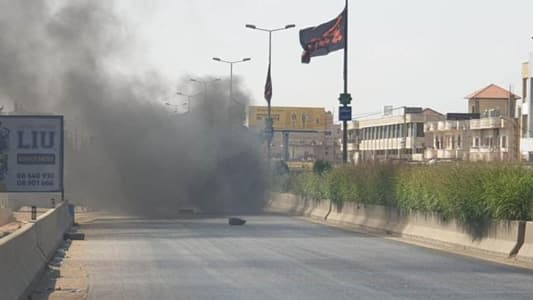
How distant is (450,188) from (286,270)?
8.94m

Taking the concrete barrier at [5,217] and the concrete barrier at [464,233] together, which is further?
the concrete barrier at [5,217]

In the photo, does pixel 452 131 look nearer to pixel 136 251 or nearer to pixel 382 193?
pixel 382 193

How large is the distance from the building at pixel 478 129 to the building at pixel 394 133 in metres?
2.62

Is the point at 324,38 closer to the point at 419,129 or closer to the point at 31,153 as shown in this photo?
the point at 31,153

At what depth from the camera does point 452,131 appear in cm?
9544

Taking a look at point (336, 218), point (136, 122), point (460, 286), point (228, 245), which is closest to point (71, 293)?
point (460, 286)

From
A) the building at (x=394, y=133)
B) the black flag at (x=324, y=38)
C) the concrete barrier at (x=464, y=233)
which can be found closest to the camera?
the concrete barrier at (x=464, y=233)

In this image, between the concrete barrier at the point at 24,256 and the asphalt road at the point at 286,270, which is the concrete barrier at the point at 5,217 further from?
the concrete barrier at the point at 24,256

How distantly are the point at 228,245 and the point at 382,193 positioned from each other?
31.3ft

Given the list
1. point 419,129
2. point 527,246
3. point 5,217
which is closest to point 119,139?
point 5,217

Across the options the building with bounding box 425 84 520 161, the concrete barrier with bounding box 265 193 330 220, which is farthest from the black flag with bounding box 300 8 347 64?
the building with bounding box 425 84 520 161

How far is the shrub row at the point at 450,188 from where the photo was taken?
22.6 m

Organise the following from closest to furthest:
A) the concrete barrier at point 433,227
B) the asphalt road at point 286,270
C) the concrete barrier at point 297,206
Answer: the asphalt road at point 286,270
the concrete barrier at point 433,227
the concrete barrier at point 297,206

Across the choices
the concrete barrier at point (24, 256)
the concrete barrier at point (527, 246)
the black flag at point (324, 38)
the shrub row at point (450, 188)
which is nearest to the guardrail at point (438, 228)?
the concrete barrier at point (527, 246)
